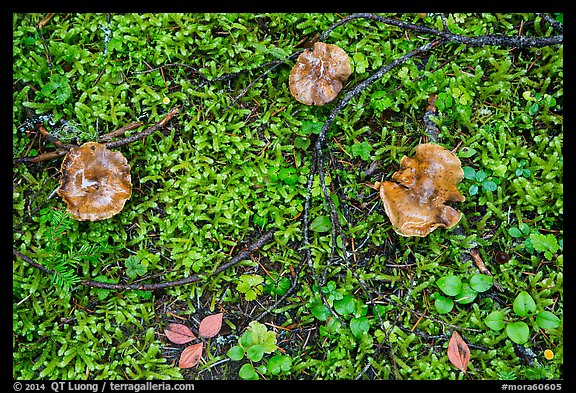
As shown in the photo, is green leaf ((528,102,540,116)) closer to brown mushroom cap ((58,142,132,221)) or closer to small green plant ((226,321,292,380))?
small green plant ((226,321,292,380))

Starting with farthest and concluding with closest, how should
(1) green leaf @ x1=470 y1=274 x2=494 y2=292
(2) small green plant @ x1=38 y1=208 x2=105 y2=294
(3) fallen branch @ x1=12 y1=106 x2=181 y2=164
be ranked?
1. (3) fallen branch @ x1=12 y1=106 x2=181 y2=164
2. (1) green leaf @ x1=470 y1=274 x2=494 y2=292
3. (2) small green plant @ x1=38 y1=208 x2=105 y2=294

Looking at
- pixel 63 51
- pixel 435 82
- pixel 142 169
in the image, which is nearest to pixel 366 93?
pixel 435 82

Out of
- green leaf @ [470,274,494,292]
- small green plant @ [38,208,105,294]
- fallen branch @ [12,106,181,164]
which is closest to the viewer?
small green plant @ [38,208,105,294]

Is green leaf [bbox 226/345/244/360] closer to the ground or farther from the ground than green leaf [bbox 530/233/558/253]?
closer to the ground

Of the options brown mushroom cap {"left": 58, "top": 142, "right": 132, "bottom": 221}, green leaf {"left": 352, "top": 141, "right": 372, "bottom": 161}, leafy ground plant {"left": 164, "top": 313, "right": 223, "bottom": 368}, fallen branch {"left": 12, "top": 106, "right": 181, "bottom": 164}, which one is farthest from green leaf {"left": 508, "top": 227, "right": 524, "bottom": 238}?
brown mushroom cap {"left": 58, "top": 142, "right": 132, "bottom": 221}

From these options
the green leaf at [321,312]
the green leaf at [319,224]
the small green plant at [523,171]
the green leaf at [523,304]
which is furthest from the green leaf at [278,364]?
the small green plant at [523,171]

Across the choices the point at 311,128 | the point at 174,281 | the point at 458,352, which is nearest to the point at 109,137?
the point at 174,281
